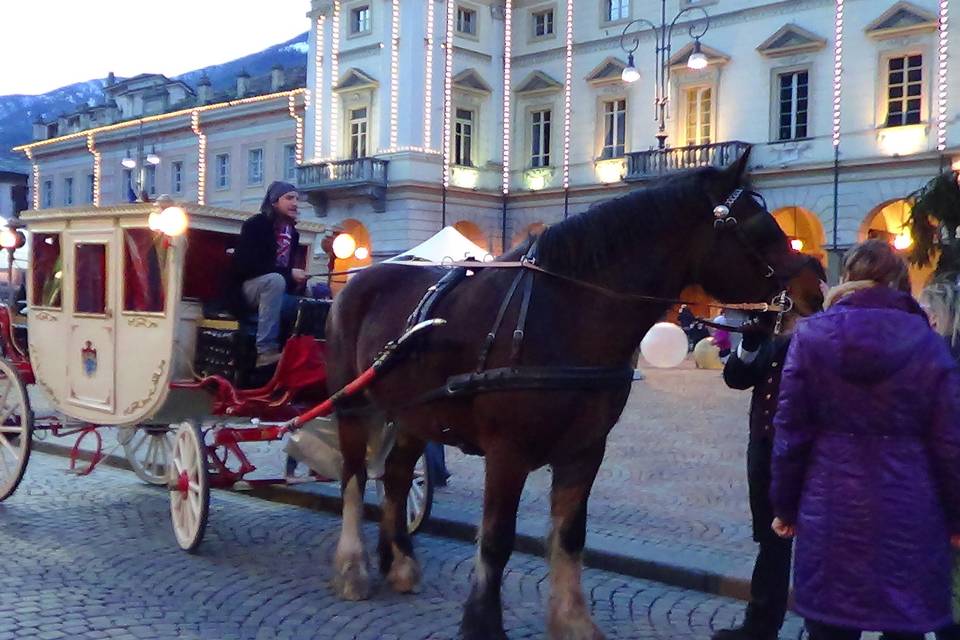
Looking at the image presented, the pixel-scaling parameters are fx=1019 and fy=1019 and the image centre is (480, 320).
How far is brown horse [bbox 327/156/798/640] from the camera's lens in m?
3.87

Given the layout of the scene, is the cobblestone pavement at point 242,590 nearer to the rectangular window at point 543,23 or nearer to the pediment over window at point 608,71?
the pediment over window at point 608,71

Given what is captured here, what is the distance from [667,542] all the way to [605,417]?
201cm

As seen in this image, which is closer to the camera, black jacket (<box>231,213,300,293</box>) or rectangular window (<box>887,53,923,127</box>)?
black jacket (<box>231,213,300,293</box>)

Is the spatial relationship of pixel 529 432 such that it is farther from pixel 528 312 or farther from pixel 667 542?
pixel 667 542

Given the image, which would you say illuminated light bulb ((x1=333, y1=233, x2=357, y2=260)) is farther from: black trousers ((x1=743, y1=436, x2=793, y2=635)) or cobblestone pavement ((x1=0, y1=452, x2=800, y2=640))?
black trousers ((x1=743, y1=436, x2=793, y2=635))

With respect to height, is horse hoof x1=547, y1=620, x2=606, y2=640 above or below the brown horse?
below

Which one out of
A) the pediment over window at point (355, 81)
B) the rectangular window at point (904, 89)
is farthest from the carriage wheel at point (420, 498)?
the pediment over window at point (355, 81)

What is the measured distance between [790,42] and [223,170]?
20428 mm

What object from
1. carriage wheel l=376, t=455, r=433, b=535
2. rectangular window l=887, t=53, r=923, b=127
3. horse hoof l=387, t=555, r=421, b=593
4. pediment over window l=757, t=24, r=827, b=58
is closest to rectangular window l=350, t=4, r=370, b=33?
pediment over window l=757, t=24, r=827, b=58

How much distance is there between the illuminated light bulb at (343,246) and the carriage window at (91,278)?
4.91ft

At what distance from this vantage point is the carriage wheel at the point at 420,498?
6.16 metres

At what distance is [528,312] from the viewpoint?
13.3 ft

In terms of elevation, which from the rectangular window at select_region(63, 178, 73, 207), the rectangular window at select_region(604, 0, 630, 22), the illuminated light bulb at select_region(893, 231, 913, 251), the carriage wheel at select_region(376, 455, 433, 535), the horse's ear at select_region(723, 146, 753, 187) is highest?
the rectangular window at select_region(604, 0, 630, 22)

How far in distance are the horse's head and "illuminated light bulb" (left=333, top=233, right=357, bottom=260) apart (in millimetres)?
3528
